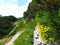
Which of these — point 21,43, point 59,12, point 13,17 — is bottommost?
point 13,17

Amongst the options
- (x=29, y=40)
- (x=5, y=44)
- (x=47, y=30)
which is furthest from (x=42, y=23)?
(x=5, y=44)

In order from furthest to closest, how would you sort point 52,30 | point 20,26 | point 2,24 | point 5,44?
point 2,24 → point 20,26 → point 5,44 → point 52,30

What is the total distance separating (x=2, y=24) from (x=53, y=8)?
1980 cm

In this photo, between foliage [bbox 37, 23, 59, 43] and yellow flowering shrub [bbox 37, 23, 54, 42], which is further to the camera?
yellow flowering shrub [bbox 37, 23, 54, 42]

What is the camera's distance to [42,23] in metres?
14.6

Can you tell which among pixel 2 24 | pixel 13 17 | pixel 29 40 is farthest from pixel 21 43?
pixel 13 17

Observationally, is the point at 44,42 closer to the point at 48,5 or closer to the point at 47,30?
the point at 47,30

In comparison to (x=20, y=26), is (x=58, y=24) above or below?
above

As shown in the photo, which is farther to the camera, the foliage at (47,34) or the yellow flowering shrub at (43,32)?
the yellow flowering shrub at (43,32)

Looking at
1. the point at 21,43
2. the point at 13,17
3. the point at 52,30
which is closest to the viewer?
the point at 52,30

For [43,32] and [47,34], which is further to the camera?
[43,32]

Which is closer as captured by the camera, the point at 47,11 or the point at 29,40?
the point at 47,11

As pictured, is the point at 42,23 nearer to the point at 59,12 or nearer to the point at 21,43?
the point at 59,12

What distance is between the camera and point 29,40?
1845 cm
